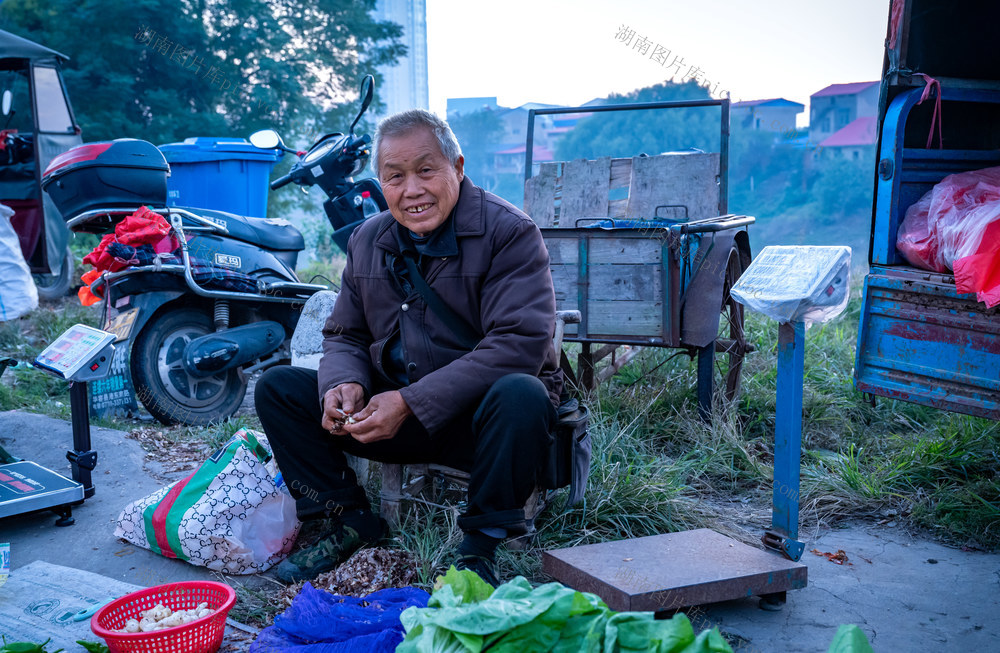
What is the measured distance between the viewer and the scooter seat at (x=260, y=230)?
460cm

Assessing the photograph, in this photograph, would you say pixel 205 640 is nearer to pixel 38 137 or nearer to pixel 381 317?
pixel 381 317

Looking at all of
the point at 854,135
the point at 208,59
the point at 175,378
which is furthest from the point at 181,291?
the point at 854,135

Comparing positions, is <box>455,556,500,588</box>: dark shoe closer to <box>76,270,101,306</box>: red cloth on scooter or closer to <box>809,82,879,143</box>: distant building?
<box>76,270,101,306</box>: red cloth on scooter

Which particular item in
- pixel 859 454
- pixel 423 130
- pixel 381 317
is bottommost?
pixel 859 454

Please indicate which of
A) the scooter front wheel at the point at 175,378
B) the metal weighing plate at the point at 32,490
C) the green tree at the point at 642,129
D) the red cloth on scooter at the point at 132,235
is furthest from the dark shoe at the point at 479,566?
the green tree at the point at 642,129

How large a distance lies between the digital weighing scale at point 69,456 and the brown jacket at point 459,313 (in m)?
1.05

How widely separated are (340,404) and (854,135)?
81.7 feet

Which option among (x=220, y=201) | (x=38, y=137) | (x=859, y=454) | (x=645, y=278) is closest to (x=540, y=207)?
(x=645, y=278)

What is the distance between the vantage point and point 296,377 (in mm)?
2602

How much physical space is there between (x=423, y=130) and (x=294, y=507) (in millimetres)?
1387

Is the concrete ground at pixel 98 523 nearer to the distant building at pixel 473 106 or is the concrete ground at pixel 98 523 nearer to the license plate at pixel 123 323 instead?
the license plate at pixel 123 323

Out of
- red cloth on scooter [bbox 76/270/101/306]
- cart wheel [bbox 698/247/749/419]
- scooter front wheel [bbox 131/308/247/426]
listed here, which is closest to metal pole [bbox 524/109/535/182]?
cart wheel [bbox 698/247/749/419]

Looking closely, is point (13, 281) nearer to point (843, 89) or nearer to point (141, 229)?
point (141, 229)

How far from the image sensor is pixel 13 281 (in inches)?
173
